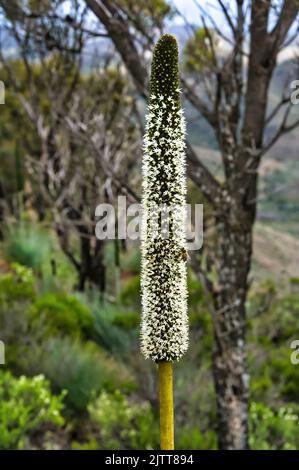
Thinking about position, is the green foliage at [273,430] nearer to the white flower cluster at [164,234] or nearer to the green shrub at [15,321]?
the green shrub at [15,321]

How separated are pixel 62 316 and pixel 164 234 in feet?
16.3

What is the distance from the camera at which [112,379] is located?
234 inches

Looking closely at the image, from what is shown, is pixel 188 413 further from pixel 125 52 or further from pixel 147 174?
pixel 147 174

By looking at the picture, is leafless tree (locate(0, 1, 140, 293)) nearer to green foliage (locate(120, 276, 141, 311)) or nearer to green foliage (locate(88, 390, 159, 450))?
green foliage (locate(120, 276, 141, 311))

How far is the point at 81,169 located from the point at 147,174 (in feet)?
26.2

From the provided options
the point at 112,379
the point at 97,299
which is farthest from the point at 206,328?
the point at 97,299

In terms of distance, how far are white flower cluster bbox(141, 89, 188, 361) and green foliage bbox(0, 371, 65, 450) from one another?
311cm

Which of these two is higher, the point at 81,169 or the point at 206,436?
the point at 81,169

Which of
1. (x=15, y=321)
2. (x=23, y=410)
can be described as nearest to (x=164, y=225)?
(x=23, y=410)

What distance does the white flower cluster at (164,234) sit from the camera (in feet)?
5.08

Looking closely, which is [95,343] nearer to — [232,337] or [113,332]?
[113,332]

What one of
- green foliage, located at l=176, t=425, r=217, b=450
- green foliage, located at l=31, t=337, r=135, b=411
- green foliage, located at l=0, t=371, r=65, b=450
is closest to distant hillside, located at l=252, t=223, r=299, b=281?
green foliage, located at l=31, t=337, r=135, b=411
